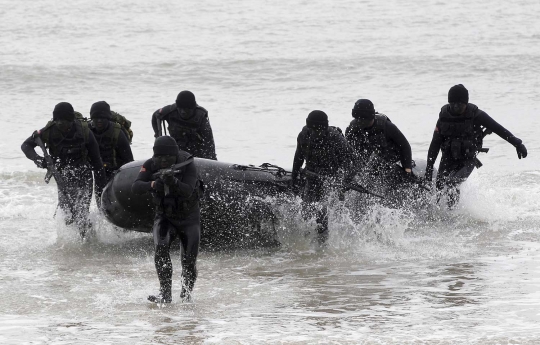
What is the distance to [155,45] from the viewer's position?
2825cm

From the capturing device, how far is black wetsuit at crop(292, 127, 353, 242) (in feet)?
31.2

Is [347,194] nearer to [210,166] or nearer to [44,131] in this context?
[210,166]

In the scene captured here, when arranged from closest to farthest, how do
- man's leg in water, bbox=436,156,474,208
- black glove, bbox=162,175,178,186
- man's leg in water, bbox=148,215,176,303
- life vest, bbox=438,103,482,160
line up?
black glove, bbox=162,175,178,186 → man's leg in water, bbox=148,215,176,303 → life vest, bbox=438,103,482,160 → man's leg in water, bbox=436,156,474,208

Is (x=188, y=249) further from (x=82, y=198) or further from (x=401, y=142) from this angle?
(x=401, y=142)

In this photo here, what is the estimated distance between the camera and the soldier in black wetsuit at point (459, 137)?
10.2 meters

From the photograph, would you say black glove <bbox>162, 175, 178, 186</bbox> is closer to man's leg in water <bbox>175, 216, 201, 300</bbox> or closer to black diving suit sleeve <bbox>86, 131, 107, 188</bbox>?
man's leg in water <bbox>175, 216, 201, 300</bbox>

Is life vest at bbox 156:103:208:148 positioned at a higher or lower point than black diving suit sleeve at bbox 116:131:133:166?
higher

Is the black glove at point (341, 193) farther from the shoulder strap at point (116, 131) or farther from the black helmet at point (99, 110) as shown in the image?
the black helmet at point (99, 110)

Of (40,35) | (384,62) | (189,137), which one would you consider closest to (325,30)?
(384,62)

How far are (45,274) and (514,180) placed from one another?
7538 mm

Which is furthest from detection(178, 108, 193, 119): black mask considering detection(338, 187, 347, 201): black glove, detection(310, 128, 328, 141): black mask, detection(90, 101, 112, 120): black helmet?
detection(338, 187, 347, 201): black glove

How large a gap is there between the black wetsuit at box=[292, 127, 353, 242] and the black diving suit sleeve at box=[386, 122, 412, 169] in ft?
2.30

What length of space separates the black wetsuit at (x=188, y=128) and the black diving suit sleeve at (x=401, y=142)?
1833 millimetres

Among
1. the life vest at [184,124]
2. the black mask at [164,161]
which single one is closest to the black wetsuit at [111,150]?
the life vest at [184,124]
